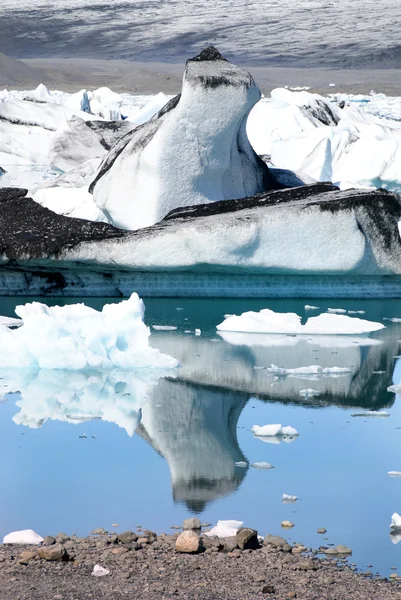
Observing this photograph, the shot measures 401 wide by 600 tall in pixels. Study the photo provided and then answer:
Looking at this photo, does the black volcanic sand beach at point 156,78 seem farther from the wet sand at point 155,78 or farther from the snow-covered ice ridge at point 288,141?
the snow-covered ice ridge at point 288,141

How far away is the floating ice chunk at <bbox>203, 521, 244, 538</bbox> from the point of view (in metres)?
3.37

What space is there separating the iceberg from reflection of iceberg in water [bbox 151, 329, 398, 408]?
2409 millimetres

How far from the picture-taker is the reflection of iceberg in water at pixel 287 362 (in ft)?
17.6

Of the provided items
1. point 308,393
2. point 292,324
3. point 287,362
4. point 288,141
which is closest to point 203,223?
point 292,324

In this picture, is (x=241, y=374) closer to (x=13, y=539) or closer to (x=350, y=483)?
(x=350, y=483)

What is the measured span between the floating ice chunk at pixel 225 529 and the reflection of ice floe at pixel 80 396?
1.21 metres

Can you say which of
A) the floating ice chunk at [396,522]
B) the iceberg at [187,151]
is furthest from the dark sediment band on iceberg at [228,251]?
the floating ice chunk at [396,522]

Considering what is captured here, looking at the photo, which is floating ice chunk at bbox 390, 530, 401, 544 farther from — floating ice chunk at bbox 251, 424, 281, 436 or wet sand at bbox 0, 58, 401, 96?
wet sand at bbox 0, 58, 401, 96

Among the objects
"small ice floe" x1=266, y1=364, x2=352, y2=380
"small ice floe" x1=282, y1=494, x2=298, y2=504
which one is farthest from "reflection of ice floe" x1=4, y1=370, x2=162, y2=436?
"small ice floe" x1=282, y1=494, x2=298, y2=504

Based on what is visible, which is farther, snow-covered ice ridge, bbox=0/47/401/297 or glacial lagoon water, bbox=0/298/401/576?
snow-covered ice ridge, bbox=0/47/401/297

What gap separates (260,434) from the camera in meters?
4.54

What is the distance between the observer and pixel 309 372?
5.68 metres

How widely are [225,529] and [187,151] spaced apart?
18.6 feet

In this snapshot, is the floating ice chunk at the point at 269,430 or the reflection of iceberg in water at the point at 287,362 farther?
the reflection of iceberg in water at the point at 287,362
